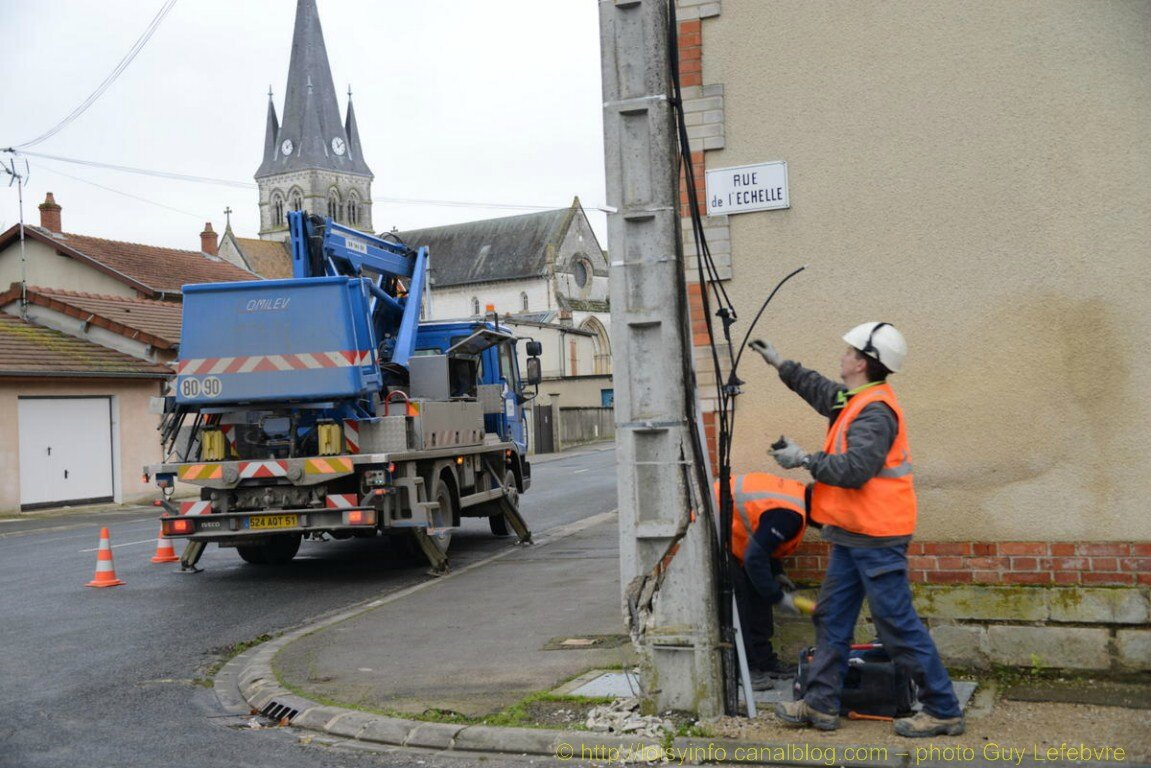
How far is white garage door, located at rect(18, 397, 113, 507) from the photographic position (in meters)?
25.0

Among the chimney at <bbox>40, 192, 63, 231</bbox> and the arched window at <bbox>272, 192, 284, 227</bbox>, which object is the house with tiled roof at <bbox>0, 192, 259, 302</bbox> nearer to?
the chimney at <bbox>40, 192, 63, 231</bbox>

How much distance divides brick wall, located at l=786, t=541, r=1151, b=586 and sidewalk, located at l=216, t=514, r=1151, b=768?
57 centimetres

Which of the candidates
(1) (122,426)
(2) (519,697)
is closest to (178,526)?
(2) (519,697)

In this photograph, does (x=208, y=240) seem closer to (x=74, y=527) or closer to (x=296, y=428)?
(x=74, y=527)

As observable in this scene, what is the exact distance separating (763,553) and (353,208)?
10322 centimetres

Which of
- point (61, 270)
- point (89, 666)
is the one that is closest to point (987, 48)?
point (89, 666)

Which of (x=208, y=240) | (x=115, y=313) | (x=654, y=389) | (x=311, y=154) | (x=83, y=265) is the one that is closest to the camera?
(x=654, y=389)

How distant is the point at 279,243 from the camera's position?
94.0 metres

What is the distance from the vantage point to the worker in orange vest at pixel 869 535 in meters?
5.27

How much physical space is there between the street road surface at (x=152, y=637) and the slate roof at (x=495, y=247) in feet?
233

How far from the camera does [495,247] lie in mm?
91250

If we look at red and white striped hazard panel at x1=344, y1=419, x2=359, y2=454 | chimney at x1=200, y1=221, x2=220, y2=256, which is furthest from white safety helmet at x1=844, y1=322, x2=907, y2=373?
chimney at x1=200, y1=221, x2=220, y2=256

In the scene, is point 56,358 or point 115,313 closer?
point 56,358

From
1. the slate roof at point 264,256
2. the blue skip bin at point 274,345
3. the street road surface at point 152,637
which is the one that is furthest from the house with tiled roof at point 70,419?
the slate roof at point 264,256
